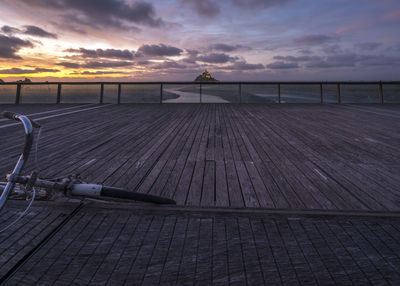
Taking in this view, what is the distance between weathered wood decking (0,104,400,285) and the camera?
1.16m

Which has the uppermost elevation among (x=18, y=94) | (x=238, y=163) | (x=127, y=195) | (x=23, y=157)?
(x=23, y=157)

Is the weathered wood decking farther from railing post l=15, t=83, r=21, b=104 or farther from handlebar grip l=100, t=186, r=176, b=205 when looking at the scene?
railing post l=15, t=83, r=21, b=104

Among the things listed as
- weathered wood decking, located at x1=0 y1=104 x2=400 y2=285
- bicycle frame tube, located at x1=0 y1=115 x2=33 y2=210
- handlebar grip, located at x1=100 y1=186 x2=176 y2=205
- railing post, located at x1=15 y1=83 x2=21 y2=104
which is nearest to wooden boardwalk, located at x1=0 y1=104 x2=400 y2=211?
weathered wood decking, located at x1=0 y1=104 x2=400 y2=285

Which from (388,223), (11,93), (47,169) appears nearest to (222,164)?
(388,223)

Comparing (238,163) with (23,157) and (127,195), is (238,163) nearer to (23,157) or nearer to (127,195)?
(127,195)

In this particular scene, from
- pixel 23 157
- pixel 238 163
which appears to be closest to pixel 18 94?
pixel 23 157

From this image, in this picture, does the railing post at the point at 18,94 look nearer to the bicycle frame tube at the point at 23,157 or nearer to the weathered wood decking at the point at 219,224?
the weathered wood decking at the point at 219,224

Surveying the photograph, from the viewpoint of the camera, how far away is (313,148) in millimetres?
3605

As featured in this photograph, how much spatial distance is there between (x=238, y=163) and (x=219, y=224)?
1.43 meters

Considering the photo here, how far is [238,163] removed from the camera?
9.57 ft

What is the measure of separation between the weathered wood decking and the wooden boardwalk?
2cm

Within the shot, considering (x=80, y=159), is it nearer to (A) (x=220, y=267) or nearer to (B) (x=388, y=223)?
(A) (x=220, y=267)

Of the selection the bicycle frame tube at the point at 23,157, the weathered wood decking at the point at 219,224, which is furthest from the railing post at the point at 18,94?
the bicycle frame tube at the point at 23,157

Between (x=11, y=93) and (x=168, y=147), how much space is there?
39.0 ft
